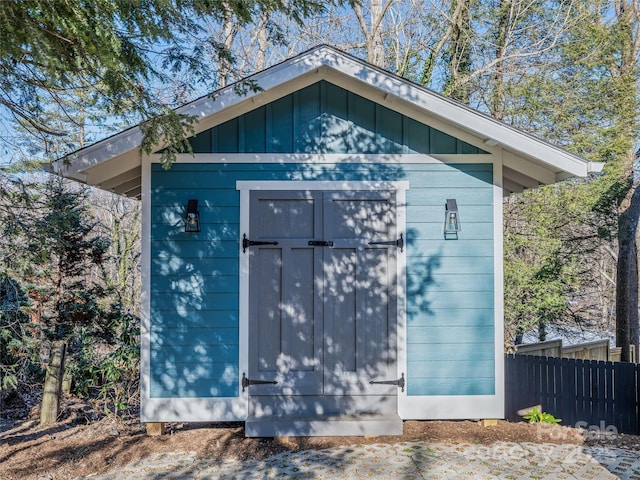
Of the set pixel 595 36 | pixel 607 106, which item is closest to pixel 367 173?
pixel 607 106

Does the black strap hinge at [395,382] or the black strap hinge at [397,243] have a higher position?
the black strap hinge at [397,243]

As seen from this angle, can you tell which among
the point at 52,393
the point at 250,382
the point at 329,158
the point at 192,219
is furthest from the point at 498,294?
the point at 52,393

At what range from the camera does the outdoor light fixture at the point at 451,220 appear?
4.59 metres

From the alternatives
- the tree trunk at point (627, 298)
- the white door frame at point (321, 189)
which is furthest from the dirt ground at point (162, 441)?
the tree trunk at point (627, 298)

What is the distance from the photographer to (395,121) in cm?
467

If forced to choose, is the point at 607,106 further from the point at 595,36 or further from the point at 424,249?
the point at 424,249

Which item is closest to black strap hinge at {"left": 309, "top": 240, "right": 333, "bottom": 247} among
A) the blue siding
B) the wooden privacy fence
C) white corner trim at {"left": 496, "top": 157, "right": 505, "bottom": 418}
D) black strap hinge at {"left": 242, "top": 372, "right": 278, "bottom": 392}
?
the blue siding

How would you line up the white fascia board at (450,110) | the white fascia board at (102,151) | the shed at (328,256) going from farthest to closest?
the shed at (328,256) < the white fascia board at (450,110) < the white fascia board at (102,151)

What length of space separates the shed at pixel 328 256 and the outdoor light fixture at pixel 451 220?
1cm

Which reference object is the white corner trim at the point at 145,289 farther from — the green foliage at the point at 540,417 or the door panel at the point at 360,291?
the green foliage at the point at 540,417

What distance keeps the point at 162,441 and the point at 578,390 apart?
5.09 metres

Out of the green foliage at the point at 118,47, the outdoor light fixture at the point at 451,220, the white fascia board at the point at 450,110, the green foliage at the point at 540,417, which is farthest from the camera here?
the green foliage at the point at 540,417

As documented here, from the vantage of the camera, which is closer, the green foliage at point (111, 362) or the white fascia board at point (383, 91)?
the white fascia board at point (383, 91)

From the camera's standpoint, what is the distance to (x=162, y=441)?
14.3 ft
